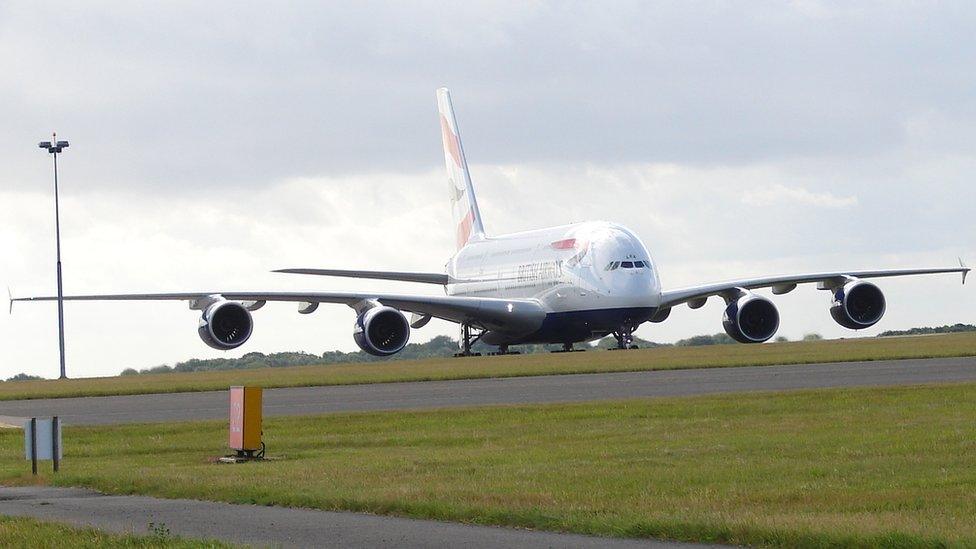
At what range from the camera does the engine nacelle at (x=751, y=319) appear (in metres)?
56.4

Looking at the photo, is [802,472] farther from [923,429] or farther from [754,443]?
A: [923,429]

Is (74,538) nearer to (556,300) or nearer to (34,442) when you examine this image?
(34,442)

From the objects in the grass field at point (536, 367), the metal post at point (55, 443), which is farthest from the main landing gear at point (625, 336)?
the metal post at point (55, 443)

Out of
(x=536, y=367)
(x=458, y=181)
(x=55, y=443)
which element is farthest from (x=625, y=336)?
→ (x=55, y=443)

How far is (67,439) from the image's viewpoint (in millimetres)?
24453

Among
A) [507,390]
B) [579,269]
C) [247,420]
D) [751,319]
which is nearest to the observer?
[247,420]

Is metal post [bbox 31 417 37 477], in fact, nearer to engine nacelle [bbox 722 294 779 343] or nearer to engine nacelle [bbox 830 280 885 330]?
engine nacelle [bbox 722 294 779 343]

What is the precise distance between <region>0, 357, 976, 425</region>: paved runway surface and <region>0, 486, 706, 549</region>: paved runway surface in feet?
40.1

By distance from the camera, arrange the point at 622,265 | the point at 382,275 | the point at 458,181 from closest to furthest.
Result: the point at 622,265 → the point at 382,275 → the point at 458,181

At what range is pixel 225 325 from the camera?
172ft

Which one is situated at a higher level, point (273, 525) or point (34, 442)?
point (34, 442)

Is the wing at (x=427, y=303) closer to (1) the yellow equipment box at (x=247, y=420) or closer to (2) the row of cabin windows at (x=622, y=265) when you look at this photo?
(2) the row of cabin windows at (x=622, y=265)

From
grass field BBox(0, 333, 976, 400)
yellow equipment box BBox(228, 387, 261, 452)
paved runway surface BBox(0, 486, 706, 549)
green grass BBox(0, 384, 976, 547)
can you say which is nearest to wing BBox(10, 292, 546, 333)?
grass field BBox(0, 333, 976, 400)

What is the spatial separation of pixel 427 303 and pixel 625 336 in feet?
21.9
